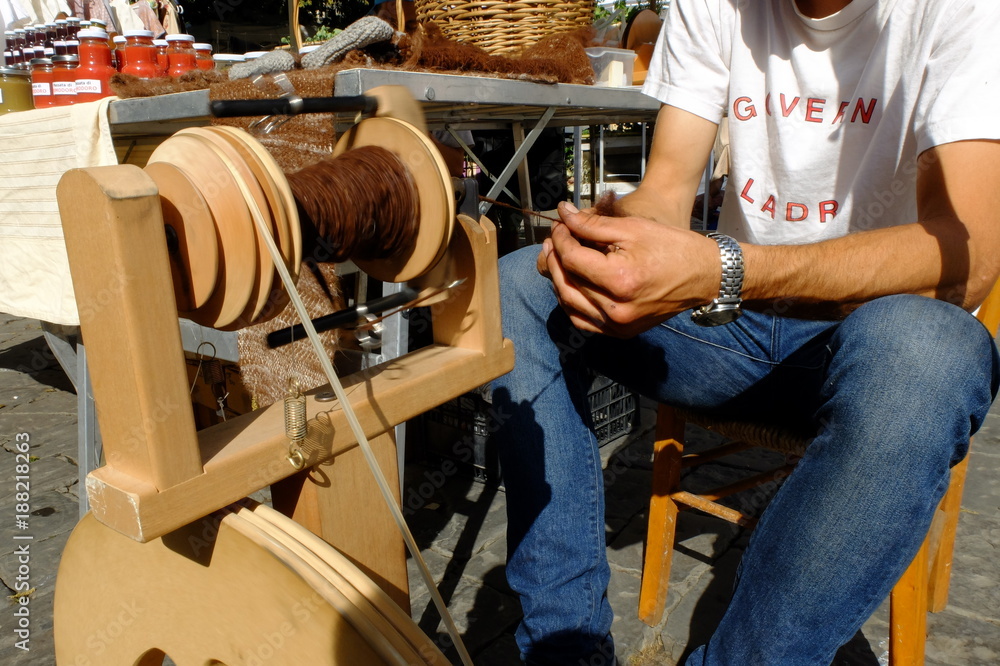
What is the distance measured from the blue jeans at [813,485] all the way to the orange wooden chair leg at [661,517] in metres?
0.42

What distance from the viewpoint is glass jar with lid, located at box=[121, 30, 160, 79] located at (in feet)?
6.56

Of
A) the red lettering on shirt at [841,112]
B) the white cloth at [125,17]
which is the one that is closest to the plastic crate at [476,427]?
the red lettering on shirt at [841,112]

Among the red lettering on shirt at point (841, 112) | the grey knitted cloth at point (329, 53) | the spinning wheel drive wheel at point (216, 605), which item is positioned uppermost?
the grey knitted cloth at point (329, 53)

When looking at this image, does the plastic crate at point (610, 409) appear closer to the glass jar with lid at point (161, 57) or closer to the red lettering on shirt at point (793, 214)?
the red lettering on shirt at point (793, 214)

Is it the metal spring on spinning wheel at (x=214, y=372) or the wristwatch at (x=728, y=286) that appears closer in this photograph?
the wristwatch at (x=728, y=286)

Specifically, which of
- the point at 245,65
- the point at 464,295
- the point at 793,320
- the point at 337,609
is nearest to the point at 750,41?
the point at 793,320

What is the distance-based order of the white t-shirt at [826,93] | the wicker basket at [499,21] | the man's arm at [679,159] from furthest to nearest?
the wicker basket at [499,21], the man's arm at [679,159], the white t-shirt at [826,93]

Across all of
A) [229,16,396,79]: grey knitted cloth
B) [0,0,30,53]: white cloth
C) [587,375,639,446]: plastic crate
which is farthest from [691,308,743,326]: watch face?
[0,0,30,53]: white cloth

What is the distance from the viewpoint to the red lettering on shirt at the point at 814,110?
51.6 inches

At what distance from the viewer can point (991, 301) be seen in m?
1.36

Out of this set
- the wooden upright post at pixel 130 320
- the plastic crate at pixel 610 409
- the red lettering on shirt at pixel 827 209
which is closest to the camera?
the wooden upright post at pixel 130 320

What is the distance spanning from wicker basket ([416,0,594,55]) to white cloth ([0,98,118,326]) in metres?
0.87

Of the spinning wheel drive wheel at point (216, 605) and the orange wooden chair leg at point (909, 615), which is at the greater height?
the spinning wheel drive wheel at point (216, 605)

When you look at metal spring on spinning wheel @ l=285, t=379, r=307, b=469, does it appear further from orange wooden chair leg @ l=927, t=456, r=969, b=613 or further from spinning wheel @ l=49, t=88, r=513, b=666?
orange wooden chair leg @ l=927, t=456, r=969, b=613
